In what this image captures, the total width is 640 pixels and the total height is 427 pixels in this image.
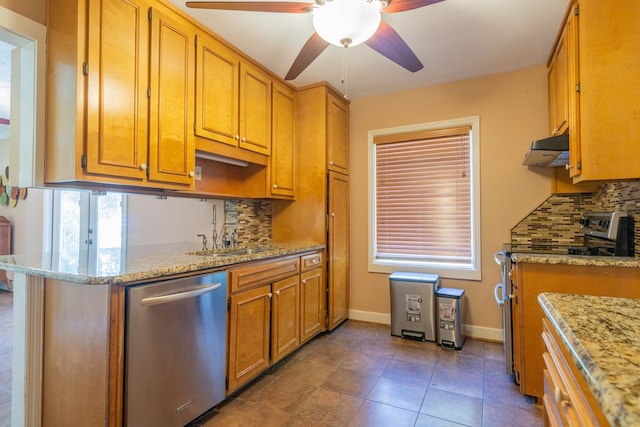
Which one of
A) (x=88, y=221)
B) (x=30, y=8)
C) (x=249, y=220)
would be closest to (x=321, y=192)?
(x=249, y=220)

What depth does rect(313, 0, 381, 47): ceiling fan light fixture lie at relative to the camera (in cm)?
147

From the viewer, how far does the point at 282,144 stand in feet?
10.0

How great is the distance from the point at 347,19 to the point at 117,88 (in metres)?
1.27

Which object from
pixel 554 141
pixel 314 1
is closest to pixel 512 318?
pixel 554 141

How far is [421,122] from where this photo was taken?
3270 millimetres

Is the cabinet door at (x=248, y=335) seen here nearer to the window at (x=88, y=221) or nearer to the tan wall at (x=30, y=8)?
the window at (x=88, y=221)

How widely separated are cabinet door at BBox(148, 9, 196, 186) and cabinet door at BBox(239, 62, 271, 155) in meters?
0.49

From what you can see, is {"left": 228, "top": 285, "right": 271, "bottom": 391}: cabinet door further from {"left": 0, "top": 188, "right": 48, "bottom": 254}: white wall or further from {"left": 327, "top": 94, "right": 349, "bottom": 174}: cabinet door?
{"left": 0, "top": 188, "right": 48, "bottom": 254}: white wall

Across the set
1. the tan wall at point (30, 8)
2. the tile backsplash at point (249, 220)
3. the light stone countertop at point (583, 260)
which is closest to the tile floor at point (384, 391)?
the light stone countertop at point (583, 260)

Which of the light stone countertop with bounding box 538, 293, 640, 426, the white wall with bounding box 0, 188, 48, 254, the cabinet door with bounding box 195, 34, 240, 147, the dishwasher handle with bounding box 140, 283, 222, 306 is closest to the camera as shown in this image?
the light stone countertop with bounding box 538, 293, 640, 426

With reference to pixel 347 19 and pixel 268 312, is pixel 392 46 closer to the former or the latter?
pixel 347 19

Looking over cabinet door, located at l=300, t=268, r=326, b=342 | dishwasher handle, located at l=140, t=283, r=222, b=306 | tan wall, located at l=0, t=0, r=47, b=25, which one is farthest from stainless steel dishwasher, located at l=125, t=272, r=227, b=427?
tan wall, located at l=0, t=0, r=47, b=25

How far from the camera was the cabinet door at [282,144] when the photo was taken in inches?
115

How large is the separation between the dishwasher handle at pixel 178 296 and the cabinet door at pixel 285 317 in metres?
0.64
